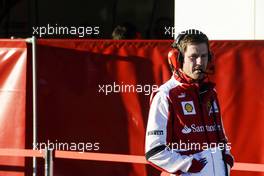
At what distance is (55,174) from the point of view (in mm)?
7055

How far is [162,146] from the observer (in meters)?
4.14

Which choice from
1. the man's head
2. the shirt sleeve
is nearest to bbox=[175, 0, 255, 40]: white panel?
the man's head

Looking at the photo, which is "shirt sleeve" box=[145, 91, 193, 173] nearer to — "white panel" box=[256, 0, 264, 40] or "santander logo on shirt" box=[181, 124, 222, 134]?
"santander logo on shirt" box=[181, 124, 222, 134]

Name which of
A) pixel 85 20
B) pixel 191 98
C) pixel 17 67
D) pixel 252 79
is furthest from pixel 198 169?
pixel 85 20

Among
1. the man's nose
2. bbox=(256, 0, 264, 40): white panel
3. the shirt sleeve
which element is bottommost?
the shirt sleeve

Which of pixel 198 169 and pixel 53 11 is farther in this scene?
pixel 53 11

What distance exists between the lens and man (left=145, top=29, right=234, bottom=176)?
4.14 meters

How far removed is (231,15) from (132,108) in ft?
7.39

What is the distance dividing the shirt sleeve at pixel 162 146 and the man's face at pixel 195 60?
0.74 feet

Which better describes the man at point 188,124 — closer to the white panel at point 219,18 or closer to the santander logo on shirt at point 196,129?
the santander logo on shirt at point 196,129

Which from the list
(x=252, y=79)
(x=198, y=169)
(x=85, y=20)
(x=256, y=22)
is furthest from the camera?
(x=85, y=20)

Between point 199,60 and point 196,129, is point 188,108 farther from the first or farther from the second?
point 199,60

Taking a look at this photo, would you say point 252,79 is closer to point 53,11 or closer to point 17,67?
point 17,67

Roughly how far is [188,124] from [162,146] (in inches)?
7.8
